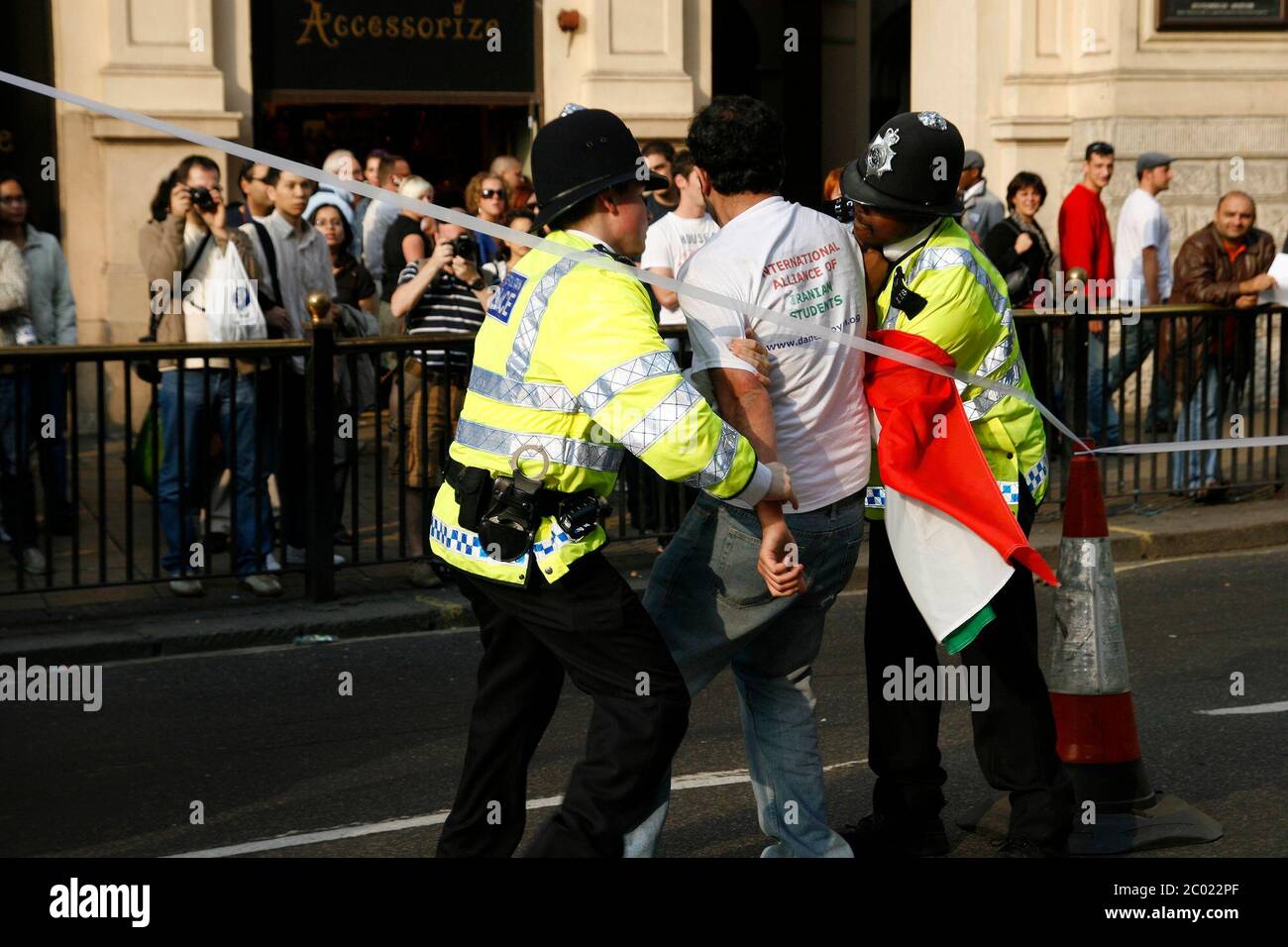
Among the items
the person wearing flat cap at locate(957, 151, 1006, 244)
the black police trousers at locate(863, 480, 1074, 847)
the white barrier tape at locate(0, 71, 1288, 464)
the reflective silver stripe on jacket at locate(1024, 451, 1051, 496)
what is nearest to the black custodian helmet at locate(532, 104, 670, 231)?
the white barrier tape at locate(0, 71, 1288, 464)

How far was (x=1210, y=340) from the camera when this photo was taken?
1117cm

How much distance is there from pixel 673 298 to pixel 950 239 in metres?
5.04

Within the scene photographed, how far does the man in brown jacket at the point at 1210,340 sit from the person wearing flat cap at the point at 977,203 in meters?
1.62

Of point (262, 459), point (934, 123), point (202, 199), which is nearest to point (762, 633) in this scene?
point (934, 123)

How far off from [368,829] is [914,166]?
250 cm

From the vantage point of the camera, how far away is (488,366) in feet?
14.1

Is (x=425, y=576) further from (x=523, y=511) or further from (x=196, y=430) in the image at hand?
(x=523, y=511)

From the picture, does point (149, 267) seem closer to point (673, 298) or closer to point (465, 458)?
point (673, 298)

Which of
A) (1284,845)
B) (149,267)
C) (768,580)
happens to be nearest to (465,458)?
(768,580)

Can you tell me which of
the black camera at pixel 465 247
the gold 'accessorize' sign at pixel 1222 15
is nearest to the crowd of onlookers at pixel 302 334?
the black camera at pixel 465 247

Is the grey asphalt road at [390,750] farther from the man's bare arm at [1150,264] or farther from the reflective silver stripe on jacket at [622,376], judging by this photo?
the man's bare arm at [1150,264]

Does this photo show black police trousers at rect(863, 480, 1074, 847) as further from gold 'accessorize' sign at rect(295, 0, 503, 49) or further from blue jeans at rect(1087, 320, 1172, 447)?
gold 'accessorize' sign at rect(295, 0, 503, 49)

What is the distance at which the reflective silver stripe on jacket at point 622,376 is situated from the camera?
407 centimetres

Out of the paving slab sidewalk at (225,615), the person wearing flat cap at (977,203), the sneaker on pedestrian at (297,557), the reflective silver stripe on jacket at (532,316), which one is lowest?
the paving slab sidewalk at (225,615)
